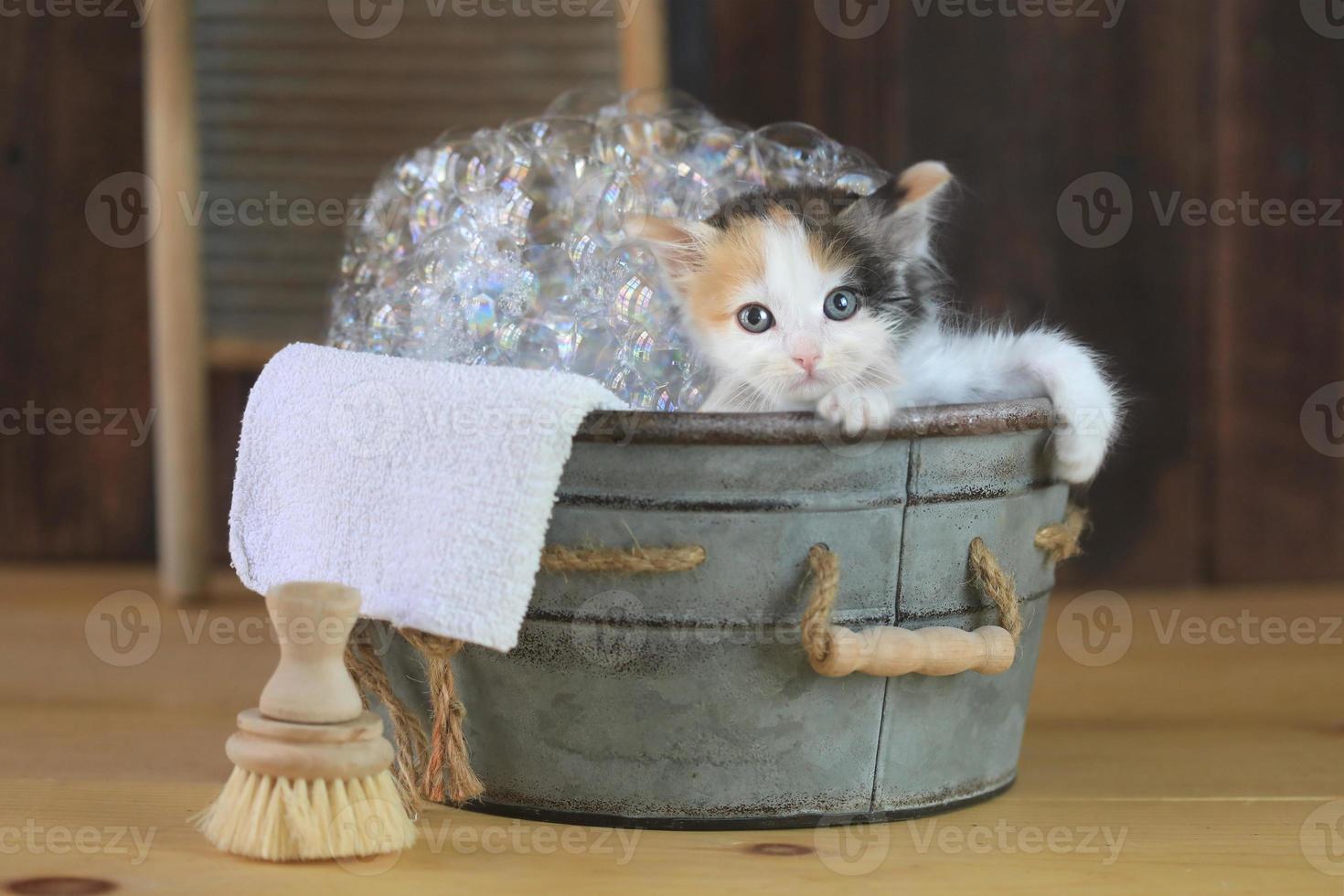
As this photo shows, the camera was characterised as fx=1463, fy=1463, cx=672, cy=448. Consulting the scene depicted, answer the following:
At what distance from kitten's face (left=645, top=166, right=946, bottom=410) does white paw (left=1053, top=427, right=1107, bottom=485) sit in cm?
13

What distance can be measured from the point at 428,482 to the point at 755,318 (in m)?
0.29

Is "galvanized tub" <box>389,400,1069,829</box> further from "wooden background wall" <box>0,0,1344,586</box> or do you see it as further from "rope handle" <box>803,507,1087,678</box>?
"wooden background wall" <box>0,0,1344,586</box>

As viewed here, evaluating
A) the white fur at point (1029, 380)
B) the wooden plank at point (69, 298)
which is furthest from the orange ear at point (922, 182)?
the wooden plank at point (69, 298)

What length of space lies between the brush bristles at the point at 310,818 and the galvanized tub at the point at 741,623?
0.12 meters

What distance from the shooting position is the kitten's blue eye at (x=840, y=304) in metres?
1.11

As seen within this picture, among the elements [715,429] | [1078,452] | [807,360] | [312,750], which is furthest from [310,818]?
[1078,452]

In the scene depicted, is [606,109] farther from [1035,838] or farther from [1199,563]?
[1199,563]

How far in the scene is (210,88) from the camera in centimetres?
202

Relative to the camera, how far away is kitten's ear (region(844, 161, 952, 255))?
1.12 meters

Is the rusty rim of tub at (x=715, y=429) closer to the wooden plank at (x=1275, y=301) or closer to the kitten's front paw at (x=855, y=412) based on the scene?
the kitten's front paw at (x=855, y=412)

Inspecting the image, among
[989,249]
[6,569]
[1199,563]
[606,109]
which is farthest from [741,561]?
[6,569]

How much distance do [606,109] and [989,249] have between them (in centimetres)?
70

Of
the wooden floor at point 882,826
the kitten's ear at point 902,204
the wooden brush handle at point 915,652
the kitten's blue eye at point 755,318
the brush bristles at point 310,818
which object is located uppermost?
the kitten's ear at point 902,204

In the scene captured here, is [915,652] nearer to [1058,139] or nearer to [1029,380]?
[1029,380]
